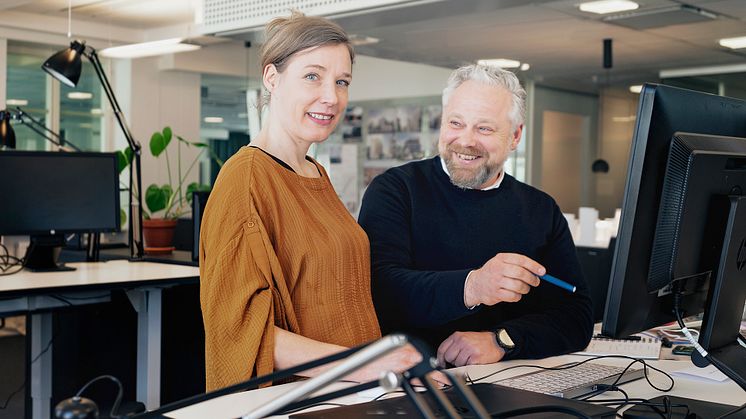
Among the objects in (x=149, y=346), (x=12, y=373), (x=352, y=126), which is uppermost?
(x=352, y=126)

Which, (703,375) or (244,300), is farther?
(703,375)

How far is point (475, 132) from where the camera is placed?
206 centimetres

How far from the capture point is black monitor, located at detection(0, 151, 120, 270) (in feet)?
12.0

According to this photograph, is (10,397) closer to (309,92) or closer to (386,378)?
(309,92)

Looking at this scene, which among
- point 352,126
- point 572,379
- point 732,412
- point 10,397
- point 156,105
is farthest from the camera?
point 352,126

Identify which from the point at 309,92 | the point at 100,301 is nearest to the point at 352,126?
the point at 100,301

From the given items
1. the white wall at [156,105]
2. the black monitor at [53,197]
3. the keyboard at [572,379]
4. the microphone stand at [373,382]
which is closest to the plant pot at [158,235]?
the black monitor at [53,197]

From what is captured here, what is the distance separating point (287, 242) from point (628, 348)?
3.25ft

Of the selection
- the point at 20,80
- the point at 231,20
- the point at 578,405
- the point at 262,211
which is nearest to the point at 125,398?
the point at 231,20

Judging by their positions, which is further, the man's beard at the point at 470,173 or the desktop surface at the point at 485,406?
the man's beard at the point at 470,173

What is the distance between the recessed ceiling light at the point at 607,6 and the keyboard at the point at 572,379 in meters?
3.52

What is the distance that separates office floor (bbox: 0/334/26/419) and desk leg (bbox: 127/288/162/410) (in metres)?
0.99

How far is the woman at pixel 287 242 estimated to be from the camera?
5.03 feet

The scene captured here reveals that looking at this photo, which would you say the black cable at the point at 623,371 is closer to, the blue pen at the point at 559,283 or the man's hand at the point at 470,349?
the man's hand at the point at 470,349
